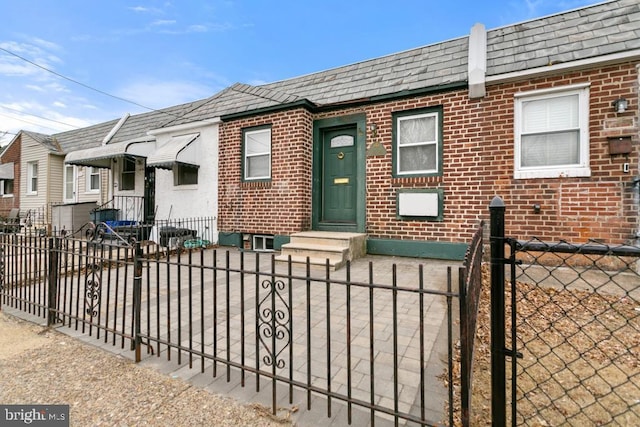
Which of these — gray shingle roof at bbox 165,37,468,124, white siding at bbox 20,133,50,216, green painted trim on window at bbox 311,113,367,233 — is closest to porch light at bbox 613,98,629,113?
gray shingle roof at bbox 165,37,468,124

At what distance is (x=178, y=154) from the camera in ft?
28.3

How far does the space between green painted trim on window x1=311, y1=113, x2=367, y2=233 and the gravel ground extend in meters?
5.36

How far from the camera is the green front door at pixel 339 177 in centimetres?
755

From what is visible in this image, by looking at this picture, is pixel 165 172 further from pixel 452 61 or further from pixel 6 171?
pixel 6 171

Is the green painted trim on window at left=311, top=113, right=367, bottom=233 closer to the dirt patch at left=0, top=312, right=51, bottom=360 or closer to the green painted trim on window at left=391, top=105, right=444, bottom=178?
the green painted trim on window at left=391, top=105, right=444, bottom=178

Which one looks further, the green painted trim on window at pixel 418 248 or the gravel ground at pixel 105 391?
the green painted trim on window at pixel 418 248

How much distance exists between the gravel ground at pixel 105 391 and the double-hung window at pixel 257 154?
18.9ft

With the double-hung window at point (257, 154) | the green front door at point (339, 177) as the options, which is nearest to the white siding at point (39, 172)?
the double-hung window at point (257, 154)

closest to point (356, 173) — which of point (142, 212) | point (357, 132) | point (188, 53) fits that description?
point (357, 132)

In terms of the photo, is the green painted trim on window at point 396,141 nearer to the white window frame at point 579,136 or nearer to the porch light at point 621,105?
the white window frame at point 579,136

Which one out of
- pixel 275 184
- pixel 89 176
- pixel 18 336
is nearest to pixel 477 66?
pixel 275 184

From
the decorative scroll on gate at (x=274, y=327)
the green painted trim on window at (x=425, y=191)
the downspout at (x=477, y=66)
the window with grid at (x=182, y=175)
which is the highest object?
the downspout at (x=477, y=66)

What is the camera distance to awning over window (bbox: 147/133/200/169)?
8.56m

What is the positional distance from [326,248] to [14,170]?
1957 centimetres
